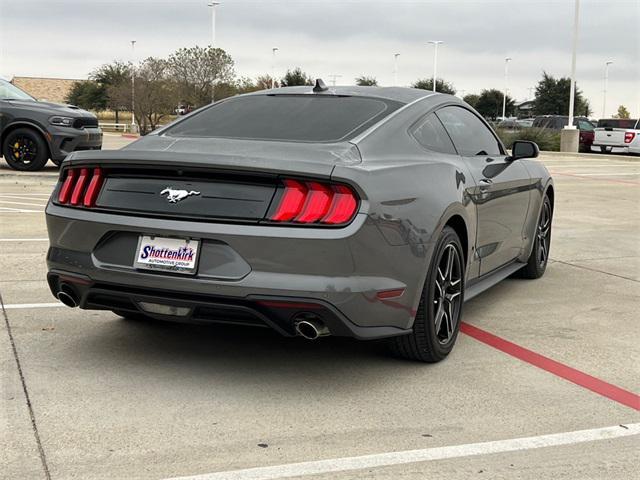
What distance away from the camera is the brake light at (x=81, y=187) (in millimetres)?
4160

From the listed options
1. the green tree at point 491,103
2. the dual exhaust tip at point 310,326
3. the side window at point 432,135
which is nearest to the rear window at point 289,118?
the side window at point 432,135

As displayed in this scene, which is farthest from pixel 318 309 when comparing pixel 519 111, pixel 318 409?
pixel 519 111

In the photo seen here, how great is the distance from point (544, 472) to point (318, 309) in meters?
1.19

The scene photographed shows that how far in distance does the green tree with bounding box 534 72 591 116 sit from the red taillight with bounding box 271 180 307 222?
2914 inches

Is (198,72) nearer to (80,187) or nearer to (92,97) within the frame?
(92,97)

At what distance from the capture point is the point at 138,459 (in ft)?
10.4

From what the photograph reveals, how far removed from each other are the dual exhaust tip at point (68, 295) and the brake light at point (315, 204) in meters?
1.20

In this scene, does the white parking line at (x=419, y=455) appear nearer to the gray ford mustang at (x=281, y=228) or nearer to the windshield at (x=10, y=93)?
the gray ford mustang at (x=281, y=228)

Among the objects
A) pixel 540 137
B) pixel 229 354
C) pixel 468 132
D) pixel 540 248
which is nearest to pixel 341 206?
pixel 229 354

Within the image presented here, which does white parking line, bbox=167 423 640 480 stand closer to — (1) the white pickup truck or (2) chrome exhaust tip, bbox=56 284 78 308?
(2) chrome exhaust tip, bbox=56 284 78 308

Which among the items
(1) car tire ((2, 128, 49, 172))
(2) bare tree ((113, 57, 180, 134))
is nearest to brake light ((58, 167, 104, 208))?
(1) car tire ((2, 128, 49, 172))

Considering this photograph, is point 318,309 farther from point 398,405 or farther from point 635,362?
point 635,362

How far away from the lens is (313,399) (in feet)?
12.8

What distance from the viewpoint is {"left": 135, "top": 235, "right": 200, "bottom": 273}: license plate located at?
3.83 metres
